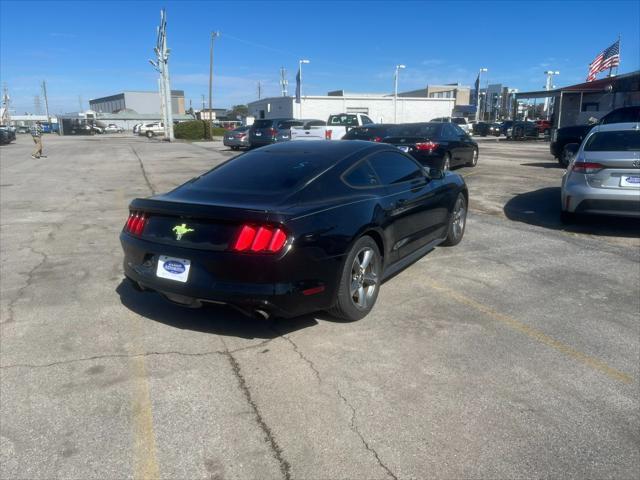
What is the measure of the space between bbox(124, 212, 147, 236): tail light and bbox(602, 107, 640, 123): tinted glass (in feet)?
49.6

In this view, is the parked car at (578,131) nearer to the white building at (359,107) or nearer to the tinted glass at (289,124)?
the tinted glass at (289,124)

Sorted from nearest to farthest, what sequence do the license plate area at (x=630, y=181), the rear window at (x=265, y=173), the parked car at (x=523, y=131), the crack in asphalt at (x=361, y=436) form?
the crack in asphalt at (x=361, y=436) < the rear window at (x=265, y=173) < the license plate area at (x=630, y=181) < the parked car at (x=523, y=131)

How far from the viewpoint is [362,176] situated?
468cm

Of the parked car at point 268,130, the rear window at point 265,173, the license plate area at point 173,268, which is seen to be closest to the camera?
the license plate area at point 173,268

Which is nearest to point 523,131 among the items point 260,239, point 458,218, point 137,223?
point 458,218

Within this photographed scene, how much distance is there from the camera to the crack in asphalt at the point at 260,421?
261 cm

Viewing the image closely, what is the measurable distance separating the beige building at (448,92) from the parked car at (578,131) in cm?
7687

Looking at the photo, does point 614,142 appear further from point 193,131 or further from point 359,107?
point 359,107

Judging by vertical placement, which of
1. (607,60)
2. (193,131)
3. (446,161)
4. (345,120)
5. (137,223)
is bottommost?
(446,161)

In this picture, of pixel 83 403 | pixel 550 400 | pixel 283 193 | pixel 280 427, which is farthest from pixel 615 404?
pixel 83 403

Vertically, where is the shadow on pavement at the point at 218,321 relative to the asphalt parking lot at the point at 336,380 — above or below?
above

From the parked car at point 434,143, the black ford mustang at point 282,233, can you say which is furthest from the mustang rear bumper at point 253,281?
the parked car at point 434,143

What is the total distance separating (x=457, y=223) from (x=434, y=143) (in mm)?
6863

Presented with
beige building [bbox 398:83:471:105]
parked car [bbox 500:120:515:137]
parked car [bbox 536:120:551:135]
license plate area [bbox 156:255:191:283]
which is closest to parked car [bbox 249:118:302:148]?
license plate area [bbox 156:255:191:283]
